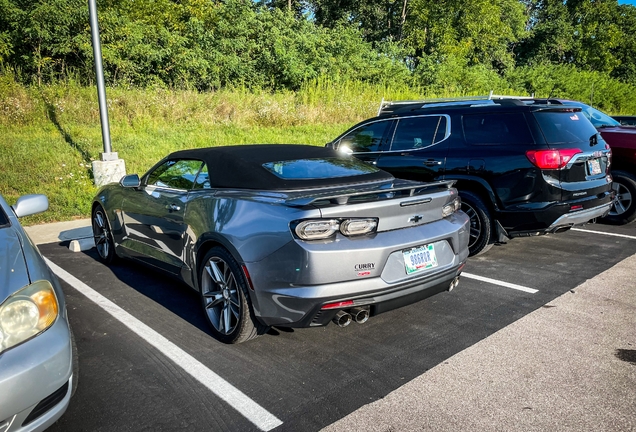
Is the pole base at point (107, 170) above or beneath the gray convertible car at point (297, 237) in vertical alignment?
beneath

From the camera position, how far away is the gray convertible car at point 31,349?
2.28 metres

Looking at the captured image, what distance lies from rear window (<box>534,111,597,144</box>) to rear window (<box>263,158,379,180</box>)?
224 cm

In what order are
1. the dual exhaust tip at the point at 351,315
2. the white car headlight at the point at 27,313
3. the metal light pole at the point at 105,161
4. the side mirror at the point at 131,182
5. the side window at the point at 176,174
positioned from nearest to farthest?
1. the white car headlight at the point at 27,313
2. the dual exhaust tip at the point at 351,315
3. the side window at the point at 176,174
4. the side mirror at the point at 131,182
5. the metal light pole at the point at 105,161

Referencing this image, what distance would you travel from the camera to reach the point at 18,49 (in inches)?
723

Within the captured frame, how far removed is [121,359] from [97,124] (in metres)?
11.9

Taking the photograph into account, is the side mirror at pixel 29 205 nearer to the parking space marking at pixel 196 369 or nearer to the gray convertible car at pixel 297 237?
the gray convertible car at pixel 297 237

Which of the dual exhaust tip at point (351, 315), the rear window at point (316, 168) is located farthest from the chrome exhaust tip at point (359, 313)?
the rear window at point (316, 168)

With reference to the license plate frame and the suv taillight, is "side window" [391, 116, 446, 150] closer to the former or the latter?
the suv taillight

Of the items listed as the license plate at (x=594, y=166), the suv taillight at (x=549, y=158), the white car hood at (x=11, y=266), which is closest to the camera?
the white car hood at (x=11, y=266)

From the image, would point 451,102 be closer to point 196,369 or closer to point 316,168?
point 316,168

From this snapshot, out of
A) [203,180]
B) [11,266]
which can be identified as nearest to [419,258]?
[203,180]

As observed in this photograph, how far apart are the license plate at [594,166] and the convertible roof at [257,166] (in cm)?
271

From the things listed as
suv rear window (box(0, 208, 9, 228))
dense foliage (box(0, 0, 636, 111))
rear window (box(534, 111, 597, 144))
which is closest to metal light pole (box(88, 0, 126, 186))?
suv rear window (box(0, 208, 9, 228))

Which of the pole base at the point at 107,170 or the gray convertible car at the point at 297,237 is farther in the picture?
the pole base at the point at 107,170
